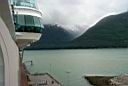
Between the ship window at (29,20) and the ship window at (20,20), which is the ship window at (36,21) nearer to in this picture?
the ship window at (29,20)

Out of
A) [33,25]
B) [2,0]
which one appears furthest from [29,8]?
[2,0]

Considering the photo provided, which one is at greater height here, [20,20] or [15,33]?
[20,20]

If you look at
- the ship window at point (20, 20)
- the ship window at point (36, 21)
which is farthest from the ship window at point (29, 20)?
the ship window at point (36, 21)

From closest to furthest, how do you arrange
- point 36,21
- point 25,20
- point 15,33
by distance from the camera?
1. point 15,33
2. point 25,20
3. point 36,21

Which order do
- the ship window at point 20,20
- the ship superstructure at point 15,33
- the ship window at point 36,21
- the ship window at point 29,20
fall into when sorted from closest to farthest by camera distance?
the ship superstructure at point 15,33
the ship window at point 20,20
the ship window at point 29,20
the ship window at point 36,21

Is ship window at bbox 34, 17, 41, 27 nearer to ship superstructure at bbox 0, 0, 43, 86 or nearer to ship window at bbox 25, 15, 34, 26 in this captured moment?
ship superstructure at bbox 0, 0, 43, 86

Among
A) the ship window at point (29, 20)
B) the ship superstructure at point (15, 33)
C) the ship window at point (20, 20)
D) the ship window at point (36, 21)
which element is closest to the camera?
the ship superstructure at point (15, 33)

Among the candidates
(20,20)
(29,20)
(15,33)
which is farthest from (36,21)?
Result: (15,33)

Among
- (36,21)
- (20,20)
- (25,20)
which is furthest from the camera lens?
(36,21)

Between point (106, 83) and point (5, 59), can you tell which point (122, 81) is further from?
→ point (5, 59)

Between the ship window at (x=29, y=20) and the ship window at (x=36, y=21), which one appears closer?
the ship window at (x=29, y=20)

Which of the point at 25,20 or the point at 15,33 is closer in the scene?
the point at 15,33

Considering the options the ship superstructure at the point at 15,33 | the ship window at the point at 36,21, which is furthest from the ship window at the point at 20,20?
the ship window at the point at 36,21

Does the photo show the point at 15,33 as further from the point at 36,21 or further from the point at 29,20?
the point at 36,21
